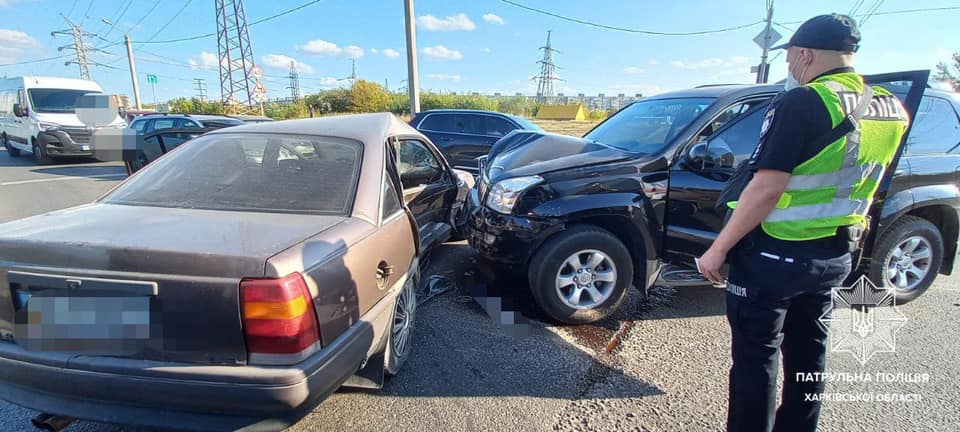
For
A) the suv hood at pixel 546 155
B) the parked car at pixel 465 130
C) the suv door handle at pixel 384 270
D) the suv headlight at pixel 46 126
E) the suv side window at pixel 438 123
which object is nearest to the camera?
the suv door handle at pixel 384 270

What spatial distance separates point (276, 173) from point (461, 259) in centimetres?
253

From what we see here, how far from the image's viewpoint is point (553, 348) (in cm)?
304

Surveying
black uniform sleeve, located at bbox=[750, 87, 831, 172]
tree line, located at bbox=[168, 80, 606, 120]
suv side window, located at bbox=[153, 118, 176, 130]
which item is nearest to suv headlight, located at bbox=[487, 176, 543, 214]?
black uniform sleeve, located at bbox=[750, 87, 831, 172]

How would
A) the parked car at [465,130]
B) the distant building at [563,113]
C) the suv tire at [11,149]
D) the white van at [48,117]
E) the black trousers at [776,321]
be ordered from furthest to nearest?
the distant building at [563,113] < the suv tire at [11,149] < the white van at [48,117] < the parked car at [465,130] < the black trousers at [776,321]

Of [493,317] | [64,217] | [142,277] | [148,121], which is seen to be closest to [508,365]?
[493,317]

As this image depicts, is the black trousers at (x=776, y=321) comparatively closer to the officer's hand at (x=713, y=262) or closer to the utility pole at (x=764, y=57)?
the officer's hand at (x=713, y=262)

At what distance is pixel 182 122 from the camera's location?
1133 cm

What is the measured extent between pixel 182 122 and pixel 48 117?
16.7 ft

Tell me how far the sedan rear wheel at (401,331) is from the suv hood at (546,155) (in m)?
1.20

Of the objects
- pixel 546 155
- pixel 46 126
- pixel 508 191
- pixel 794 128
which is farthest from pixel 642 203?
pixel 46 126

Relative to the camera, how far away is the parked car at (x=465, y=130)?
31.2 feet

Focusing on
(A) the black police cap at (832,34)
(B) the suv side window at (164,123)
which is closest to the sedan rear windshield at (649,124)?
(A) the black police cap at (832,34)

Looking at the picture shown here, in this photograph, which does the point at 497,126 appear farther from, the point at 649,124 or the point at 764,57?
the point at 764,57

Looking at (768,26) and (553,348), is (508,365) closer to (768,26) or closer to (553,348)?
(553,348)
